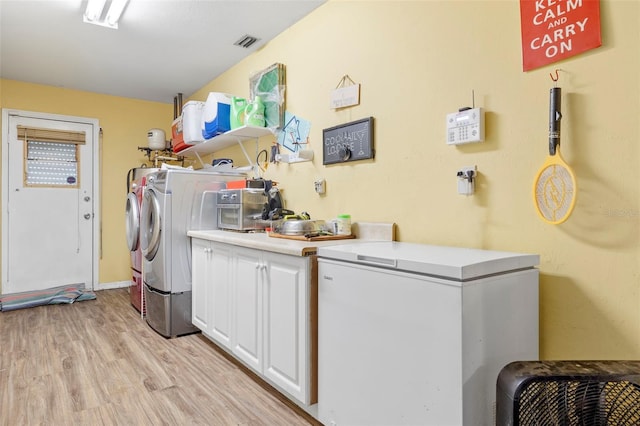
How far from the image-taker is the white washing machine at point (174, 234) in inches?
117

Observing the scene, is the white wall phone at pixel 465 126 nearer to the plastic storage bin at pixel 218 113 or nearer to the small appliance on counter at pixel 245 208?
the small appliance on counter at pixel 245 208

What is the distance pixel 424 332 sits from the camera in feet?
4.05

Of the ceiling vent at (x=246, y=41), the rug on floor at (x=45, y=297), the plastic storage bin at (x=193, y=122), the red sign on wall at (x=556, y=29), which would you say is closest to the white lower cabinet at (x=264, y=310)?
the red sign on wall at (x=556, y=29)

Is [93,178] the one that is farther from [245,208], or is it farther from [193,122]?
[245,208]

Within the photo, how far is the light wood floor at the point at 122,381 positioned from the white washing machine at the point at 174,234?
19cm

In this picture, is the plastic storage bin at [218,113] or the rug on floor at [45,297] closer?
the plastic storage bin at [218,113]

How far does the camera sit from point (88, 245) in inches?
183

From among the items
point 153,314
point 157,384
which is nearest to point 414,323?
point 157,384

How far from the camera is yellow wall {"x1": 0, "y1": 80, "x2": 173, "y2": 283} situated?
459 centimetres

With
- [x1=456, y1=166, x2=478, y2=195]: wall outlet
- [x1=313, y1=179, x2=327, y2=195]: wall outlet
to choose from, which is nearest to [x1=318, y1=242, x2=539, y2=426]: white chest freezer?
[x1=456, y1=166, x2=478, y2=195]: wall outlet

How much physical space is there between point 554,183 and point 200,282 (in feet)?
7.89

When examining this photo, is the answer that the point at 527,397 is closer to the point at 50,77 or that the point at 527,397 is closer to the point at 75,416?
the point at 75,416

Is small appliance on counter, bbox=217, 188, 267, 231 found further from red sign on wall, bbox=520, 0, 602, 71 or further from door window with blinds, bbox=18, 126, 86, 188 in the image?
door window with blinds, bbox=18, 126, 86, 188

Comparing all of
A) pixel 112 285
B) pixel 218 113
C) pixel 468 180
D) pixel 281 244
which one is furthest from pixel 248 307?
pixel 112 285
